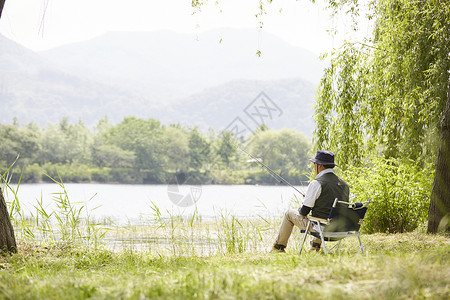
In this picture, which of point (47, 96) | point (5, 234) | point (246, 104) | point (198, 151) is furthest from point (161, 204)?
point (47, 96)

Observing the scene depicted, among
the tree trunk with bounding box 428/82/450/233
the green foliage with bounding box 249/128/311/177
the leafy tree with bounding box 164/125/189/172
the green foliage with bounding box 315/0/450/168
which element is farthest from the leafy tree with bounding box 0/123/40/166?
the tree trunk with bounding box 428/82/450/233

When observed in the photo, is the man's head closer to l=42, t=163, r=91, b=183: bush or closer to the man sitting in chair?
the man sitting in chair

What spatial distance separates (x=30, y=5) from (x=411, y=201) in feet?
20.4

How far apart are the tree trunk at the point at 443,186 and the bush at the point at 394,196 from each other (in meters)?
0.78

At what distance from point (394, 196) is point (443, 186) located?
104 centimetres

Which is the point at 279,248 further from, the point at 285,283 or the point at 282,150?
the point at 282,150

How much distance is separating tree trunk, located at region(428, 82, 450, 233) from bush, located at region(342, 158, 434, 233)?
2.56 ft

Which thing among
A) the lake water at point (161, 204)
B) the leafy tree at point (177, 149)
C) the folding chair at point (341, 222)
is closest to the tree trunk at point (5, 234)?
the lake water at point (161, 204)

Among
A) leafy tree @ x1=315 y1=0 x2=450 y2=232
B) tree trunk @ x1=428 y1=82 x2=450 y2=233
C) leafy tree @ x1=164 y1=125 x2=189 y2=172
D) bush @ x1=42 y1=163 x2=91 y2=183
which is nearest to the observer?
tree trunk @ x1=428 y1=82 x2=450 y2=233

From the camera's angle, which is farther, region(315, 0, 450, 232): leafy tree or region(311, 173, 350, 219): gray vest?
region(315, 0, 450, 232): leafy tree

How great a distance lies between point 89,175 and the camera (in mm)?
59344

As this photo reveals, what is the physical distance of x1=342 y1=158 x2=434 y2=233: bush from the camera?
7.82 meters

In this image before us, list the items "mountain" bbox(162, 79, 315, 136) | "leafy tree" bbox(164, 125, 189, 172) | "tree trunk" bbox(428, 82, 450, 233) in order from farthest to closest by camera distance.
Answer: "mountain" bbox(162, 79, 315, 136) < "leafy tree" bbox(164, 125, 189, 172) < "tree trunk" bbox(428, 82, 450, 233)

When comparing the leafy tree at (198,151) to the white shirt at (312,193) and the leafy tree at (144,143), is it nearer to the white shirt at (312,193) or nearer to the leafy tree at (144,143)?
the leafy tree at (144,143)
